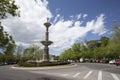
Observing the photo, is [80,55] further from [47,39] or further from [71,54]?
[47,39]

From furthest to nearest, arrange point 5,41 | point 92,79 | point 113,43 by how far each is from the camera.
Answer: point 113,43
point 92,79
point 5,41

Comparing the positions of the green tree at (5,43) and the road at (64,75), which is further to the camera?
the road at (64,75)

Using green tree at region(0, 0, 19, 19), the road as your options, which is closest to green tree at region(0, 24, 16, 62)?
green tree at region(0, 0, 19, 19)

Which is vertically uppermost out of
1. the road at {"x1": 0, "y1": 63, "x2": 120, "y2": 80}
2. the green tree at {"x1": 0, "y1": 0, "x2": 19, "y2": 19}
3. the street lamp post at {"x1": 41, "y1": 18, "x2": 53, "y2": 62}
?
the street lamp post at {"x1": 41, "y1": 18, "x2": 53, "y2": 62}

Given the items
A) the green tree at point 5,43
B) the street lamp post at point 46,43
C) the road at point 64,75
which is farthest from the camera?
the street lamp post at point 46,43

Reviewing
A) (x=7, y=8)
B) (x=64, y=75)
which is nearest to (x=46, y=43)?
(x=64, y=75)

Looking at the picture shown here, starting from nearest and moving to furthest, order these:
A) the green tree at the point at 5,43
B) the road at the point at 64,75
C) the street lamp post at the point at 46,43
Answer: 1. the green tree at the point at 5,43
2. the road at the point at 64,75
3. the street lamp post at the point at 46,43

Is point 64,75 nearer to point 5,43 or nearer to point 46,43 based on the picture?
point 5,43

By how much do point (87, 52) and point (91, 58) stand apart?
16.9 ft

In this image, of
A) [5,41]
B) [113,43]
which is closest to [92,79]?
[5,41]

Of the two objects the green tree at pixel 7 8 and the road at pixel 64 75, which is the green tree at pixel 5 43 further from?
the road at pixel 64 75

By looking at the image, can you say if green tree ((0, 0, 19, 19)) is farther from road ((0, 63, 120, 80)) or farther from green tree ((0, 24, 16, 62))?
road ((0, 63, 120, 80))

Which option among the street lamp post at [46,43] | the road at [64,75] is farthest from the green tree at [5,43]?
the street lamp post at [46,43]

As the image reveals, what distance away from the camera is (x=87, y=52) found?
137 meters
